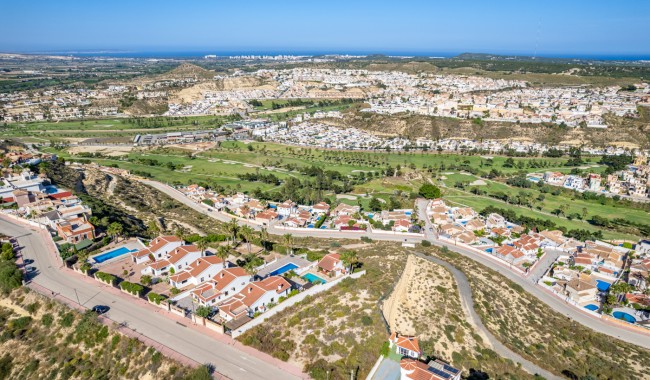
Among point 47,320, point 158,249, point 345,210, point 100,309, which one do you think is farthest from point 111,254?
point 345,210

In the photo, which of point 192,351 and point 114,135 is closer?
point 192,351

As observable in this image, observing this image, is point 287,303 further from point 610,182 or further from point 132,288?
point 610,182

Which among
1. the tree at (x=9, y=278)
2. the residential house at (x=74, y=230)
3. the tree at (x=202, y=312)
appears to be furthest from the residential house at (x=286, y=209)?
the tree at (x=9, y=278)

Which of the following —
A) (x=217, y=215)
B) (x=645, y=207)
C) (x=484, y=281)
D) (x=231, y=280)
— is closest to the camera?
(x=231, y=280)

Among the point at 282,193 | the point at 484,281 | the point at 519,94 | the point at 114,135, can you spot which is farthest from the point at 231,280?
the point at 519,94

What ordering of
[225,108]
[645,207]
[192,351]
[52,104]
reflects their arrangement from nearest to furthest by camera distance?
[192,351] < [645,207] < [52,104] < [225,108]

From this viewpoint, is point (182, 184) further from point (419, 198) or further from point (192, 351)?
point (192, 351)

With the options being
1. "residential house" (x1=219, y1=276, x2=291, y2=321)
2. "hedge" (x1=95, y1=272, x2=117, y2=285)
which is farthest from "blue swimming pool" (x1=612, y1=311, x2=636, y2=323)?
"hedge" (x1=95, y1=272, x2=117, y2=285)

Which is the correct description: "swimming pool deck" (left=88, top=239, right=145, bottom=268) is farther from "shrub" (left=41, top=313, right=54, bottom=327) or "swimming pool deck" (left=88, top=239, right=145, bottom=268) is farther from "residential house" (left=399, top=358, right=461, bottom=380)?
"residential house" (left=399, top=358, right=461, bottom=380)
